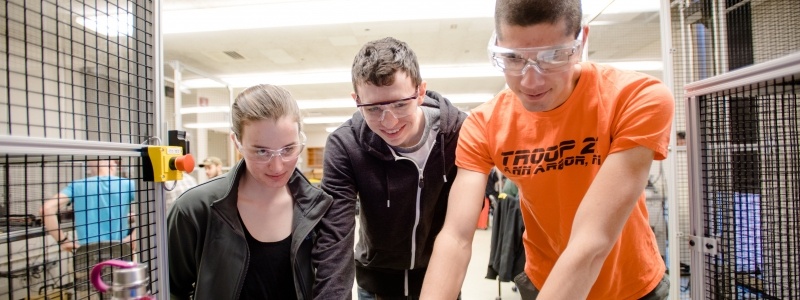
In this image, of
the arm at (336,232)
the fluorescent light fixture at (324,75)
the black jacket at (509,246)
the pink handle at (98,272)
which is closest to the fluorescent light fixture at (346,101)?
the fluorescent light fixture at (324,75)

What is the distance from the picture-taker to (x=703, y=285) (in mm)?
1047

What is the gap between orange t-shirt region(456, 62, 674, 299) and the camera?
98 cm

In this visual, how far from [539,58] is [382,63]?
0.48m

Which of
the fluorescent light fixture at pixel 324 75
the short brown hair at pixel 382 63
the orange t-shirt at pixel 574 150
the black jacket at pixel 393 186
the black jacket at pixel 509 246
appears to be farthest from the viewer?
the fluorescent light fixture at pixel 324 75

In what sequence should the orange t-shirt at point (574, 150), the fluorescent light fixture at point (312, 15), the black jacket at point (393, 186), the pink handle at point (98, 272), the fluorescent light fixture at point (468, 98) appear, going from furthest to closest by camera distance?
1. the fluorescent light fixture at point (468, 98)
2. the fluorescent light fixture at point (312, 15)
3. the black jacket at point (393, 186)
4. the orange t-shirt at point (574, 150)
5. the pink handle at point (98, 272)

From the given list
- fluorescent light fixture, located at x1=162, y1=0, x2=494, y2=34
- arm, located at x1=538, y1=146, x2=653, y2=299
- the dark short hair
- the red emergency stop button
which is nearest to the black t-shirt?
the red emergency stop button

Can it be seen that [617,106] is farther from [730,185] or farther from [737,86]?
[730,185]

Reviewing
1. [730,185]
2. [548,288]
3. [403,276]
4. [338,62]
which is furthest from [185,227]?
[338,62]

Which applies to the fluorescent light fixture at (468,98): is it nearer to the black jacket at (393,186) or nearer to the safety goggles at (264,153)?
the black jacket at (393,186)

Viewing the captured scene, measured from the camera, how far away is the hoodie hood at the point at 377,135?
1374 mm

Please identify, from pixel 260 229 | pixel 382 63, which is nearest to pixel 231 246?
pixel 260 229

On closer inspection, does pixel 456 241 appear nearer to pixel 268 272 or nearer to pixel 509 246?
pixel 268 272

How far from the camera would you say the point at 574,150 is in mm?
1050

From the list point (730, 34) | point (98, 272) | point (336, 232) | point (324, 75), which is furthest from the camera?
point (324, 75)
